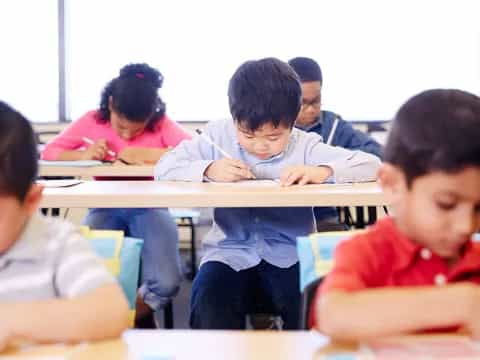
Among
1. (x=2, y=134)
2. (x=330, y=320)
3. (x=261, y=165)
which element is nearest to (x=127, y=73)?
(x=261, y=165)

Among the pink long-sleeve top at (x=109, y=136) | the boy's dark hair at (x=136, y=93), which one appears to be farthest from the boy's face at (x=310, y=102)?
the boy's dark hair at (x=136, y=93)

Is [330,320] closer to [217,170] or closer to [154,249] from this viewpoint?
[217,170]

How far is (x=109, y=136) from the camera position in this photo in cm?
333

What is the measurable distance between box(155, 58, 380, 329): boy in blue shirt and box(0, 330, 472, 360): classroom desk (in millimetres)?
874

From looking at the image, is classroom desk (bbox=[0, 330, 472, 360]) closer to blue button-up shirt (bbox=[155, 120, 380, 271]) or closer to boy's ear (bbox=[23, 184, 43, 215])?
boy's ear (bbox=[23, 184, 43, 215])

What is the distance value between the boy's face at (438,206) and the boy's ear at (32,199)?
0.48 metres

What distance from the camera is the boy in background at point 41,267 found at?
0.91 meters

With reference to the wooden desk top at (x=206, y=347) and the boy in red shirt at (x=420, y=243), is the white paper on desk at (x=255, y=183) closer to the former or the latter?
the boy in red shirt at (x=420, y=243)

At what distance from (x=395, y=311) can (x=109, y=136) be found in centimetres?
259

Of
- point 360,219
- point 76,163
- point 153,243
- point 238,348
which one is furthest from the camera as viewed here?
point 360,219

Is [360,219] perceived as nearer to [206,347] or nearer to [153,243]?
[153,243]

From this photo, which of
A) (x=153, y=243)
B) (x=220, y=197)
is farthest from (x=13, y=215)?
(x=153, y=243)

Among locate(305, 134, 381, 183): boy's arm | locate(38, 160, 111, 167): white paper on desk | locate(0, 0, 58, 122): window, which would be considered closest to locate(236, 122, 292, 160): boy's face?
locate(305, 134, 381, 183): boy's arm

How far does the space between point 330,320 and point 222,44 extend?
402 centimetres
